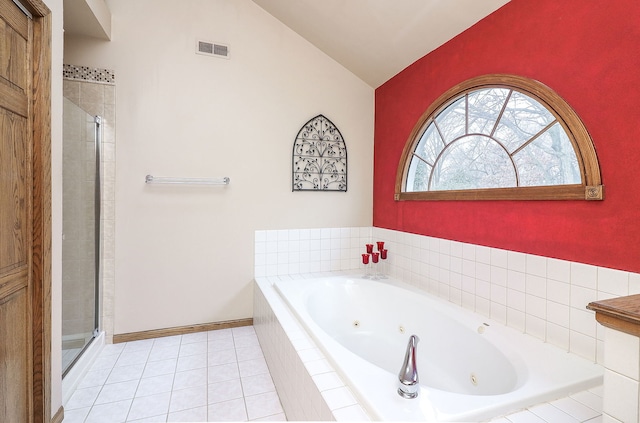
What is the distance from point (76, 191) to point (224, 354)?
1505mm

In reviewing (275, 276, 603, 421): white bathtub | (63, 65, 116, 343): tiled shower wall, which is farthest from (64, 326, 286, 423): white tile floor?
(275, 276, 603, 421): white bathtub

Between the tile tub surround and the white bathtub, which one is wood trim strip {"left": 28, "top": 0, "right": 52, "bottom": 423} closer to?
the tile tub surround

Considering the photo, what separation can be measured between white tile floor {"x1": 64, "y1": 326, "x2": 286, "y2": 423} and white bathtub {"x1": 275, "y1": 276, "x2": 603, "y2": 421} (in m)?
0.52

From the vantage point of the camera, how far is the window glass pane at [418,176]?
2449 millimetres

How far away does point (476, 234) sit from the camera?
1.92 meters

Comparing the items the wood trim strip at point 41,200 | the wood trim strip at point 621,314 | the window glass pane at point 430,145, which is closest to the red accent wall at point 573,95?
the window glass pane at point 430,145

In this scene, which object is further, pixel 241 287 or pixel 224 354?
pixel 241 287

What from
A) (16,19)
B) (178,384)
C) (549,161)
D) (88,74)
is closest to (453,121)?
(549,161)

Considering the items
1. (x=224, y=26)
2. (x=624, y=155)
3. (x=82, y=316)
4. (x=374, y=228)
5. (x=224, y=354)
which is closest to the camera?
(x=624, y=155)

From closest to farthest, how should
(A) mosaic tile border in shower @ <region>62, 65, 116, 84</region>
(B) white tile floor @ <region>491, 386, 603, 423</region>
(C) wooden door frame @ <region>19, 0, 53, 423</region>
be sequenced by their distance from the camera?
(B) white tile floor @ <region>491, 386, 603, 423</region>, (C) wooden door frame @ <region>19, 0, 53, 423</region>, (A) mosaic tile border in shower @ <region>62, 65, 116, 84</region>

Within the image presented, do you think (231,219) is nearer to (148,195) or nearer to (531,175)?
(148,195)

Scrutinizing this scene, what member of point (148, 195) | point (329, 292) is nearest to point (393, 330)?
point (329, 292)

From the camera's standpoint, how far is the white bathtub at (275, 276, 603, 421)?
105 cm

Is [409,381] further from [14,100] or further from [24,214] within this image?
[14,100]
